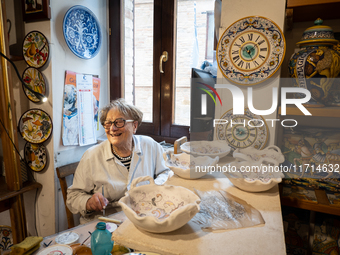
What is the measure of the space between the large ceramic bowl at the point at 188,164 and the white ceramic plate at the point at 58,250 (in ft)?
1.92

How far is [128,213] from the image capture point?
629mm

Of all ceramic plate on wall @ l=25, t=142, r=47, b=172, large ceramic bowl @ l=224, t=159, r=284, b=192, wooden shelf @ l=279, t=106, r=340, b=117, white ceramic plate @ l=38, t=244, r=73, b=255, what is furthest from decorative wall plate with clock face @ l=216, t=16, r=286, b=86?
ceramic plate on wall @ l=25, t=142, r=47, b=172

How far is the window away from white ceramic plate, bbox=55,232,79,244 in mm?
1299

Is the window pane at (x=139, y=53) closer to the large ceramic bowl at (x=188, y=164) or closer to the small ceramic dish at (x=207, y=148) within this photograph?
the small ceramic dish at (x=207, y=148)

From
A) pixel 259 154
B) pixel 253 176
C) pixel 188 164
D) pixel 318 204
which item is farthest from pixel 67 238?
pixel 318 204

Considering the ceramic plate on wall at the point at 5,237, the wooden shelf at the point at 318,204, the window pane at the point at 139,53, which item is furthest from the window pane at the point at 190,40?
the ceramic plate on wall at the point at 5,237

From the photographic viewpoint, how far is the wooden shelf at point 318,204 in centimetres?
106

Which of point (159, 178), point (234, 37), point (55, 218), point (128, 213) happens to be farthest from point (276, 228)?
point (55, 218)

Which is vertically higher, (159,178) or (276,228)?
(276,228)

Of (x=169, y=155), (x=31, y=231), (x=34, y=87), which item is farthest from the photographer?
(x=31, y=231)

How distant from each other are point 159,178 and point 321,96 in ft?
4.05

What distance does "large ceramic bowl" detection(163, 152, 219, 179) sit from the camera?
3.27ft

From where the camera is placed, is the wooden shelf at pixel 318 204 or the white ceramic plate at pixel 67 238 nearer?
the wooden shelf at pixel 318 204

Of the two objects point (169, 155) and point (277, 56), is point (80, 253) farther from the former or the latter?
point (277, 56)
